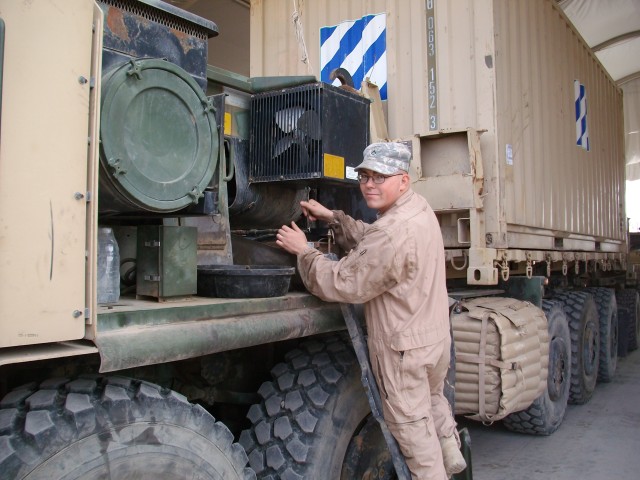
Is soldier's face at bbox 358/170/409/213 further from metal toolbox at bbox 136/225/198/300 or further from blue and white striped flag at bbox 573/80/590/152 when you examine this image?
blue and white striped flag at bbox 573/80/590/152

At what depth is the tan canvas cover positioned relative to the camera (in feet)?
12.8

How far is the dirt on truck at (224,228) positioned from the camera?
1.36 metres

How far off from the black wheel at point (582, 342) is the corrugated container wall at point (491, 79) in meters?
0.65

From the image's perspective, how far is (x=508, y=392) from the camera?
12.8 feet

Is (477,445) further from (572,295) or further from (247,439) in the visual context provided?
(247,439)

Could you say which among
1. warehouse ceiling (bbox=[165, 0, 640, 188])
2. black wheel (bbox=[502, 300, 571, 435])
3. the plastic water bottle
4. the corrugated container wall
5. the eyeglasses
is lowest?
black wheel (bbox=[502, 300, 571, 435])

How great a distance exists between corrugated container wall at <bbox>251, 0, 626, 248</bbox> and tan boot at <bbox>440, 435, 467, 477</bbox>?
1.93 m

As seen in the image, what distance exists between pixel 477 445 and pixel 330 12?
3616mm

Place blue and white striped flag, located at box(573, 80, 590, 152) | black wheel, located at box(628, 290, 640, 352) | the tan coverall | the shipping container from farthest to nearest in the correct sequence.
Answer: black wheel, located at box(628, 290, 640, 352), blue and white striped flag, located at box(573, 80, 590, 152), the shipping container, the tan coverall

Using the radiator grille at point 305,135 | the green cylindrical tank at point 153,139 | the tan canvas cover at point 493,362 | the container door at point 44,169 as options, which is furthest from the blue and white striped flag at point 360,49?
the container door at point 44,169

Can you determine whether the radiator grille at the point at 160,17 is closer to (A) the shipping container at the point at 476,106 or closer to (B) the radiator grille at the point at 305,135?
(B) the radiator grille at the point at 305,135

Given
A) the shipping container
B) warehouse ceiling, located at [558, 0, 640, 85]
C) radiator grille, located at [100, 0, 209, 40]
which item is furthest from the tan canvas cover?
warehouse ceiling, located at [558, 0, 640, 85]

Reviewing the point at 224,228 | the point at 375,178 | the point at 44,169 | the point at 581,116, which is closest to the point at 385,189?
the point at 375,178

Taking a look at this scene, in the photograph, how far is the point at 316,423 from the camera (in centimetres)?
227
